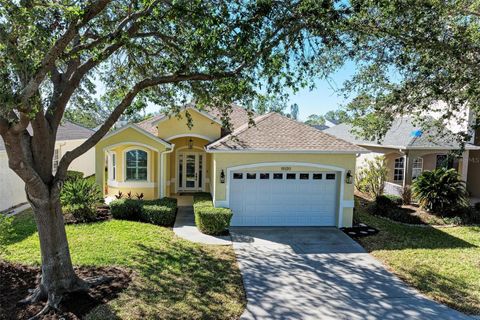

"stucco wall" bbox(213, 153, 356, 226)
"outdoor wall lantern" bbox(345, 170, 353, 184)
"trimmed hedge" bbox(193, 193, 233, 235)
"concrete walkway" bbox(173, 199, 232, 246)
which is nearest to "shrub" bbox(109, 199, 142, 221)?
"concrete walkway" bbox(173, 199, 232, 246)

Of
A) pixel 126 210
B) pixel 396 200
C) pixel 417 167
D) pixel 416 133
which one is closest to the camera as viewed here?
pixel 126 210

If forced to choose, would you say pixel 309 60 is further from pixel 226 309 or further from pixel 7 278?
pixel 7 278

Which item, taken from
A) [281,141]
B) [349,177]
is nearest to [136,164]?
[281,141]

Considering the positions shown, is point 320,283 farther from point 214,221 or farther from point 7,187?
point 7,187

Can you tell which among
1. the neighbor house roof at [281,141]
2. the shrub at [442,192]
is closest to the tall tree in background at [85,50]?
the neighbor house roof at [281,141]

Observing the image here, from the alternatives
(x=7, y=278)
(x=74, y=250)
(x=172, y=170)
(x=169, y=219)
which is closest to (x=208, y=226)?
(x=169, y=219)

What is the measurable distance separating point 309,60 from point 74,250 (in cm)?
901

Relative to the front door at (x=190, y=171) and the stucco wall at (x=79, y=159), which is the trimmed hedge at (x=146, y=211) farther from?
the stucco wall at (x=79, y=159)

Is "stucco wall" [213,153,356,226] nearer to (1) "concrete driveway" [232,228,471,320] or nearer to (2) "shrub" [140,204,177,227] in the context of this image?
(1) "concrete driveway" [232,228,471,320]

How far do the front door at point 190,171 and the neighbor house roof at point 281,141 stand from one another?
593 cm

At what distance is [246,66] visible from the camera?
827 cm

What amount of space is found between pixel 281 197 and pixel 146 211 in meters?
5.59

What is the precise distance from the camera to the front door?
20250 mm

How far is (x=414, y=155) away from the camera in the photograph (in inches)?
729
